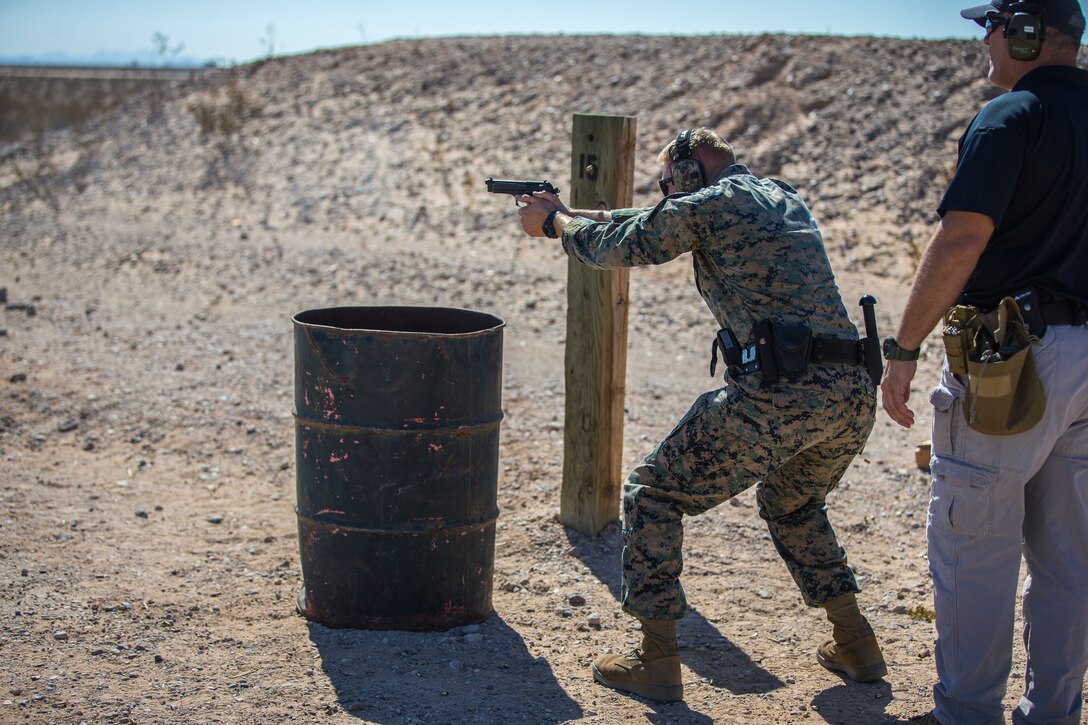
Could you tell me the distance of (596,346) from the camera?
4.92 m

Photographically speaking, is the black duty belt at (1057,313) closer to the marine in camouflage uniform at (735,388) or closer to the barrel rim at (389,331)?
the marine in camouflage uniform at (735,388)

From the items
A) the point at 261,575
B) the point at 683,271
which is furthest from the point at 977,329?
the point at 683,271

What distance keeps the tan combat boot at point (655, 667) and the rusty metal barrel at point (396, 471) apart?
30.8 inches

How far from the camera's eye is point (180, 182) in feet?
49.8

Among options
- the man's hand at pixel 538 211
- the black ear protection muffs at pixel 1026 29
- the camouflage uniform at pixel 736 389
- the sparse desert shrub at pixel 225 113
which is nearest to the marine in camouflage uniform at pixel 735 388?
the camouflage uniform at pixel 736 389

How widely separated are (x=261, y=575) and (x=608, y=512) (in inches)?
64.9

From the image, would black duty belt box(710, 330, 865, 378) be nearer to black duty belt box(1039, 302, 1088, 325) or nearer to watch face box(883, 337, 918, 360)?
watch face box(883, 337, 918, 360)

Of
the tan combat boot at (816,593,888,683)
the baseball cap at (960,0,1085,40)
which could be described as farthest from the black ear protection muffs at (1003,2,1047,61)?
the tan combat boot at (816,593,888,683)

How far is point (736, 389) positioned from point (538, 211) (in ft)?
3.35

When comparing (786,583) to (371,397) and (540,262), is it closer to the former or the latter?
(371,397)

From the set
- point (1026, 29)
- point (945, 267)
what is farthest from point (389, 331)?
point (1026, 29)

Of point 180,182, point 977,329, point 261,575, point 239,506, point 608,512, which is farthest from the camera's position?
point 180,182

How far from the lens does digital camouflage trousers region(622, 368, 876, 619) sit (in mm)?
3324

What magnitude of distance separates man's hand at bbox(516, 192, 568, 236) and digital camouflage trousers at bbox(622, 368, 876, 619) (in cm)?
89
